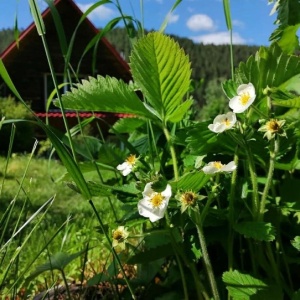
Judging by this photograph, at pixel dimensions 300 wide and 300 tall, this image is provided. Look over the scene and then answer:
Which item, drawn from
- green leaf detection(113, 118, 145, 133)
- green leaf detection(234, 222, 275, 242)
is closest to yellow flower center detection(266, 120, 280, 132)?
green leaf detection(234, 222, 275, 242)

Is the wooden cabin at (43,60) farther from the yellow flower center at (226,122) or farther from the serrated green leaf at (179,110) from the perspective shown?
the yellow flower center at (226,122)

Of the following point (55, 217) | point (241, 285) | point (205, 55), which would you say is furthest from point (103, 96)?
point (205, 55)

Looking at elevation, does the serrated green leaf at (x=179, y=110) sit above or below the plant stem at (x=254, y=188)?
above

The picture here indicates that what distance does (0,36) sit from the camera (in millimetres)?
36719

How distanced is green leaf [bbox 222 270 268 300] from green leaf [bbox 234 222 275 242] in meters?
0.06

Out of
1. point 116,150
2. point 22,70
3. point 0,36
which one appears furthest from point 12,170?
point 0,36

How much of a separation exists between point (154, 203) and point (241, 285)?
0.56 feet

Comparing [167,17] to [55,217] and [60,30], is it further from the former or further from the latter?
[55,217]

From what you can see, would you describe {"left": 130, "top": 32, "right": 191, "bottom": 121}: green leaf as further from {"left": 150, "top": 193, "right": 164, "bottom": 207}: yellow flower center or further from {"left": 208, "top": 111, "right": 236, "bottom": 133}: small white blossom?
{"left": 150, "top": 193, "right": 164, "bottom": 207}: yellow flower center

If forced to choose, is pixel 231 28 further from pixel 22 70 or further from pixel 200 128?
pixel 22 70

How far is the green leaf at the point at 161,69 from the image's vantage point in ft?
2.60

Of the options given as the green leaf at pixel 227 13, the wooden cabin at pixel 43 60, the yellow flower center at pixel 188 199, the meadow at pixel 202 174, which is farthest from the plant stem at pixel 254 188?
the wooden cabin at pixel 43 60

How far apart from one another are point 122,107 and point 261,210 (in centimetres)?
24

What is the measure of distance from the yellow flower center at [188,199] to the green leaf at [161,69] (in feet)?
0.65
